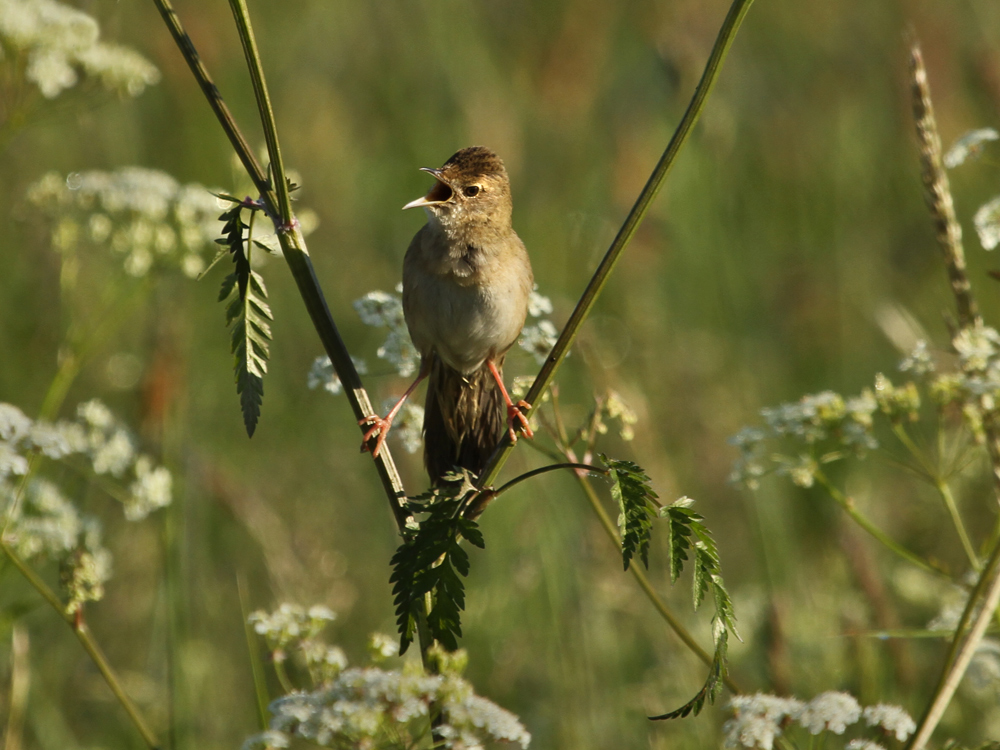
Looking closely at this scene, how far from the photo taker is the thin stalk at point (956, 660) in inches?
80.1

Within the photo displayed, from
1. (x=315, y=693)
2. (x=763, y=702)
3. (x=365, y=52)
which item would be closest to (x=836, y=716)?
(x=763, y=702)

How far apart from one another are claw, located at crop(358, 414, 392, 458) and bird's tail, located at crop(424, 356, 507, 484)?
1.46 ft

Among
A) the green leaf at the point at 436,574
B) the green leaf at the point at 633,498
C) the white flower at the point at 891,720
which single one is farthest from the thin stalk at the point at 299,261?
the white flower at the point at 891,720

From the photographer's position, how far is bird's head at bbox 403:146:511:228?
3432 mm

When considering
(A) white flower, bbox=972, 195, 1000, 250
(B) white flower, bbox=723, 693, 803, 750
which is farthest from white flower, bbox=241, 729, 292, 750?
(A) white flower, bbox=972, 195, 1000, 250

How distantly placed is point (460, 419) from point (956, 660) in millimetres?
1678

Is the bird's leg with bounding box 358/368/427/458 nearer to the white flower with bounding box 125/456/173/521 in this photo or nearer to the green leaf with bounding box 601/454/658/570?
the green leaf with bounding box 601/454/658/570

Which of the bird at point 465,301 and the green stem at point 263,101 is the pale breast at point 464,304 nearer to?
the bird at point 465,301

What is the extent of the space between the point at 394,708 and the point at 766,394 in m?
4.10

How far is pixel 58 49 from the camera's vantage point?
3.68 meters

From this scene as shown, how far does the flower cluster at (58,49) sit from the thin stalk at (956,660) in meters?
3.28

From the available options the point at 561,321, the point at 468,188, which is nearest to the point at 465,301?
the point at 468,188

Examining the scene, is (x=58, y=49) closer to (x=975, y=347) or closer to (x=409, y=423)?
(x=409, y=423)

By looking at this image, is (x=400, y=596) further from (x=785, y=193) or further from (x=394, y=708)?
(x=785, y=193)
